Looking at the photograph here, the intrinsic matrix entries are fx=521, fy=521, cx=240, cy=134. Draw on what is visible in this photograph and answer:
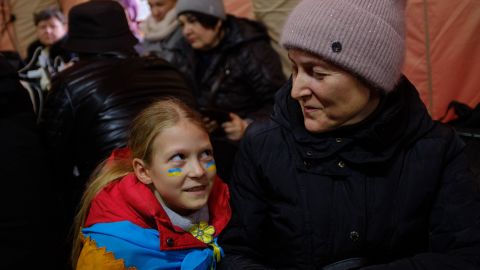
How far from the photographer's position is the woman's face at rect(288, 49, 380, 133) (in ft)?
4.79

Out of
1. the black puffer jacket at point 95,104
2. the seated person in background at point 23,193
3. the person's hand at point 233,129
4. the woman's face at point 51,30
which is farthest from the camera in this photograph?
the woman's face at point 51,30

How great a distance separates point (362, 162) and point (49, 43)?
3.81 metres

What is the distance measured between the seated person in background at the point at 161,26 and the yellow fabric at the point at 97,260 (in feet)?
8.62

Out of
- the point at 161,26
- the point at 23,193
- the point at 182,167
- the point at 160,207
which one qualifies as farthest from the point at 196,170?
the point at 161,26

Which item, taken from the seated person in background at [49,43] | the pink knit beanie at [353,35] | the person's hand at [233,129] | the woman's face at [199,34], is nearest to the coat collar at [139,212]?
the pink knit beanie at [353,35]

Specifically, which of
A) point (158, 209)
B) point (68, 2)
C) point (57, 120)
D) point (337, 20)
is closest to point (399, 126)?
point (337, 20)

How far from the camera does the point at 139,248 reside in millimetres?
1597

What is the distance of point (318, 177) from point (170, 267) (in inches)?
21.7

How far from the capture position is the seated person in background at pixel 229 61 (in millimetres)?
3446

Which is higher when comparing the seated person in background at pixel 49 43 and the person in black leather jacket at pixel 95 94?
the person in black leather jacket at pixel 95 94

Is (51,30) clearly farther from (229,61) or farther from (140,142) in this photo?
(140,142)

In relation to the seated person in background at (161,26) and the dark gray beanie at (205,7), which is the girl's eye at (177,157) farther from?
the seated person in background at (161,26)

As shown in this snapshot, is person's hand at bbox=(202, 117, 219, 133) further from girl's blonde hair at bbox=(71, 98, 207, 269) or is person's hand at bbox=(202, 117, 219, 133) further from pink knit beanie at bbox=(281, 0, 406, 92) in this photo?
pink knit beanie at bbox=(281, 0, 406, 92)

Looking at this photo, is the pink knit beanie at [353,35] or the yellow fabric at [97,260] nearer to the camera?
the pink knit beanie at [353,35]
